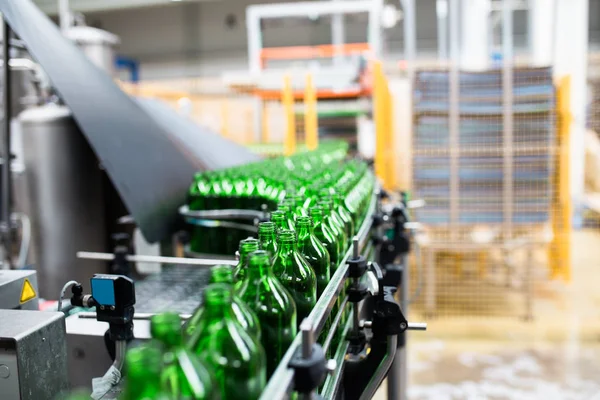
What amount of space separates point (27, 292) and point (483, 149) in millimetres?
4439

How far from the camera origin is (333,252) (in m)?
1.56

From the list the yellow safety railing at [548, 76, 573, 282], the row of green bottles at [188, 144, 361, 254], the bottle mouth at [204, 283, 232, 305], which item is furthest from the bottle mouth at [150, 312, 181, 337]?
the yellow safety railing at [548, 76, 573, 282]

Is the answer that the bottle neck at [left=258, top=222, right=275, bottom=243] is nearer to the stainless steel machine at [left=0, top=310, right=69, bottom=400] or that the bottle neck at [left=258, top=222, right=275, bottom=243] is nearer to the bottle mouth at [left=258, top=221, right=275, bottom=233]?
the bottle mouth at [left=258, top=221, right=275, bottom=233]

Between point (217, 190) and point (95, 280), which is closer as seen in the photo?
point (95, 280)

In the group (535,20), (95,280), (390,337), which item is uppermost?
(535,20)

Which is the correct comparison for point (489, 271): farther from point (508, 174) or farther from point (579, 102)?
point (579, 102)

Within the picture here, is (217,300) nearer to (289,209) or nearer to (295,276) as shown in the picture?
(295,276)

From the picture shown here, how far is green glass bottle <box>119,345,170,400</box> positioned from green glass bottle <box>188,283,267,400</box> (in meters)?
0.17

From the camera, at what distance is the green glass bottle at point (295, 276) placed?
3.95ft

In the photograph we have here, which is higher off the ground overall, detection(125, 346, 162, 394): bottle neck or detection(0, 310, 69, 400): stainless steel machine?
detection(125, 346, 162, 394): bottle neck

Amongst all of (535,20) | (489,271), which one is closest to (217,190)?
(489,271)

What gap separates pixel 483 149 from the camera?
5.12m

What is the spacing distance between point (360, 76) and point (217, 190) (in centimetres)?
369

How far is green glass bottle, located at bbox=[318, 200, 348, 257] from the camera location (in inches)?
61.9
